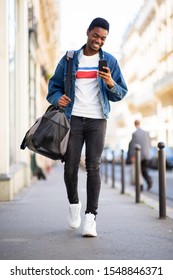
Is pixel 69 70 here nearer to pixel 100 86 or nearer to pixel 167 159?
pixel 100 86

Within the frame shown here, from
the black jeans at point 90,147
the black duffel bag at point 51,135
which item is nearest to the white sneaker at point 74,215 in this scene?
the black jeans at point 90,147

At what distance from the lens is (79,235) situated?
6.79 m

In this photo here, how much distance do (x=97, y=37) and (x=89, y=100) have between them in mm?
594

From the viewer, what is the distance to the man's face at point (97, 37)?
6.47m

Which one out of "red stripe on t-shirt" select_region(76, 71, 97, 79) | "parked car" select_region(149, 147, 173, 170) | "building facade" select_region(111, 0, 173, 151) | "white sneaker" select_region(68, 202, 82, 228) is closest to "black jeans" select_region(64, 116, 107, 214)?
"white sneaker" select_region(68, 202, 82, 228)

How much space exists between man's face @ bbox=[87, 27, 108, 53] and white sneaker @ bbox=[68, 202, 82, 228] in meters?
1.56

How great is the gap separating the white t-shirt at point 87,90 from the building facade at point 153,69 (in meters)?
37.7

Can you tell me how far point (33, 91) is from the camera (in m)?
19.2

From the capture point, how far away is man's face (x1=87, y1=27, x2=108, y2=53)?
6.47 m

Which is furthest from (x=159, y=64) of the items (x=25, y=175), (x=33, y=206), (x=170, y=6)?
(x=33, y=206)

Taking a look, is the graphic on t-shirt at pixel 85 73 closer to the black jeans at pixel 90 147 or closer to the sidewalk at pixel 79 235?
the black jeans at pixel 90 147

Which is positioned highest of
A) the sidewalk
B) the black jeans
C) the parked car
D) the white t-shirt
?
the white t-shirt

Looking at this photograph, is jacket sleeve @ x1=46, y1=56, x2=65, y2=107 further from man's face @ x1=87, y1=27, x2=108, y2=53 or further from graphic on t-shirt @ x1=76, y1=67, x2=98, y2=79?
man's face @ x1=87, y1=27, x2=108, y2=53
